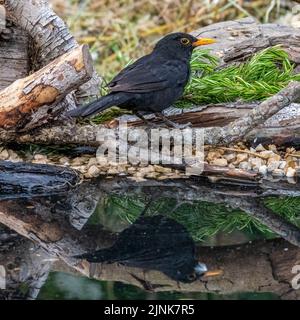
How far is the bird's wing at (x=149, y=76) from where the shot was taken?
6.89 meters

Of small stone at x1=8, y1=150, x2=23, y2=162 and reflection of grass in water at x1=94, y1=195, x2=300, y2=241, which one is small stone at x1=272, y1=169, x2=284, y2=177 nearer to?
reflection of grass in water at x1=94, y1=195, x2=300, y2=241

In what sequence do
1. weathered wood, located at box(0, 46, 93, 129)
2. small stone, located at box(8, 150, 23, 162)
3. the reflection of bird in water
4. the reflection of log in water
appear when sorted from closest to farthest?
the reflection of log in water, the reflection of bird in water, weathered wood, located at box(0, 46, 93, 129), small stone, located at box(8, 150, 23, 162)

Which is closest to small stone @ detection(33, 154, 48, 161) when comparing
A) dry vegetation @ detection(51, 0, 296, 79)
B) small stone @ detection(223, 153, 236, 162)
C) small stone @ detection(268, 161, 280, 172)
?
small stone @ detection(223, 153, 236, 162)

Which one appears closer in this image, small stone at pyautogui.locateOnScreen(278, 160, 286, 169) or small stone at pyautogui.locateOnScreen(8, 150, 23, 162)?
small stone at pyautogui.locateOnScreen(278, 160, 286, 169)

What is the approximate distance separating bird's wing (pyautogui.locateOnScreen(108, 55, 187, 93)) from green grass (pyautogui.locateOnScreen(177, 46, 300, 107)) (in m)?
0.44

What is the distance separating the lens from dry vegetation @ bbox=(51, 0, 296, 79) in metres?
11.1

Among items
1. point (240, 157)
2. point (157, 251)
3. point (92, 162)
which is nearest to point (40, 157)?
point (92, 162)

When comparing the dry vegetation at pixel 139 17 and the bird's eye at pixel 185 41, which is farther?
the dry vegetation at pixel 139 17

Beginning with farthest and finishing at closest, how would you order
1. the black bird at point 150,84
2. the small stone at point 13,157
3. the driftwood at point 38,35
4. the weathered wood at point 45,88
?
1. the driftwood at point 38,35
2. the small stone at point 13,157
3. the black bird at point 150,84
4. the weathered wood at point 45,88

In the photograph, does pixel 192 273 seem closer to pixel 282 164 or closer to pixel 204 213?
pixel 204 213

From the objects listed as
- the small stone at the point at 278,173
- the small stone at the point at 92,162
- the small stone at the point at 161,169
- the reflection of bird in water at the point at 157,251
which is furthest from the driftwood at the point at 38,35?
the reflection of bird in water at the point at 157,251

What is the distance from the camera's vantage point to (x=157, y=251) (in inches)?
203

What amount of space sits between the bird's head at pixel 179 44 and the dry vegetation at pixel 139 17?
3282 millimetres

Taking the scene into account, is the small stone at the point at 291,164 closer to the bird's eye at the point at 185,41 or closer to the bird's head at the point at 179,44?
the bird's head at the point at 179,44
